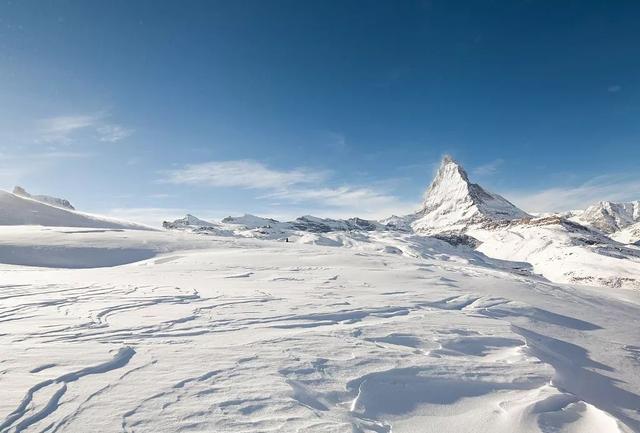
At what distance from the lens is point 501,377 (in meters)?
4.35

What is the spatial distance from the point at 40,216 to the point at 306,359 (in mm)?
33333

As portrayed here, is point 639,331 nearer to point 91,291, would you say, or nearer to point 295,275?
point 295,275

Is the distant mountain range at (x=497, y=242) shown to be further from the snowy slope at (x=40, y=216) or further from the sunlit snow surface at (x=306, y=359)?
the sunlit snow surface at (x=306, y=359)

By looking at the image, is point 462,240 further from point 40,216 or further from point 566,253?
point 40,216

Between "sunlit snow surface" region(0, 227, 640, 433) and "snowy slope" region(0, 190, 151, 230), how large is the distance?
22058 millimetres

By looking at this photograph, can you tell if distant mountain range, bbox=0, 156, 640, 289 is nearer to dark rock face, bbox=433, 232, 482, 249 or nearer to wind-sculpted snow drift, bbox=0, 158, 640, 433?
dark rock face, bbox=433, 232, 482, 249

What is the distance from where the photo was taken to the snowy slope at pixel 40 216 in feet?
91.4

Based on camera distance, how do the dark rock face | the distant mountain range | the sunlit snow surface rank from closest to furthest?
the sunlit snow surface < the distant mountain range < the dark rock face

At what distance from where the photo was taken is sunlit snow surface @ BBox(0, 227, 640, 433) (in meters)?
3.22

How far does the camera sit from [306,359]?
14.5ft

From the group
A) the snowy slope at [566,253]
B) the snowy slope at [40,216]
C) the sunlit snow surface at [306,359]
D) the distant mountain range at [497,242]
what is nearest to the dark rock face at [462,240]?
the distant mountain range at [497,242]

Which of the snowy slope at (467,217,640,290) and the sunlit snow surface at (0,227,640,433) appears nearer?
the sunlit snow surface at (0,227,640,433)

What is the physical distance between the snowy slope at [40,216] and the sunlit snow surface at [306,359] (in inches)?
868

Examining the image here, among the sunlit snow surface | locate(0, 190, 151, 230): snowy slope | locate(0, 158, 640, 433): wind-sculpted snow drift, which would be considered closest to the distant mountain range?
locate(0, 190, 151, 230): snowy slope
